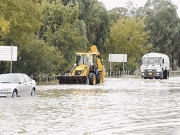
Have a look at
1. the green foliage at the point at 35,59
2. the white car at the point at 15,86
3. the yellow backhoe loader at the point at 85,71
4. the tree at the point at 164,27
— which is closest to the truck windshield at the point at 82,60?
the yellow backhoe loader at the point at 85,71

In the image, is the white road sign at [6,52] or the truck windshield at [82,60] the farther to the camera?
the truck windshield at [82,60]

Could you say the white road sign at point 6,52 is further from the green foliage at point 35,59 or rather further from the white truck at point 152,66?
the white truck at point 152,66

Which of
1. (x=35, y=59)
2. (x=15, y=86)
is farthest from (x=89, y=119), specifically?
(x=35, y=59)

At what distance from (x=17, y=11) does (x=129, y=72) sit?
161 feet

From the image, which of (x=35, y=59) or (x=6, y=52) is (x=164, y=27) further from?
(x=6, y=52)

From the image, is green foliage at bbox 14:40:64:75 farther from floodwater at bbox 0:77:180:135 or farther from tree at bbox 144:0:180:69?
tree at bbox 144:0:180:69

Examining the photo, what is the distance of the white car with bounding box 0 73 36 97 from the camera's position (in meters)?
26.1

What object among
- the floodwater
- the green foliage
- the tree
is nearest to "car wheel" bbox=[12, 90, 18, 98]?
the floodwater

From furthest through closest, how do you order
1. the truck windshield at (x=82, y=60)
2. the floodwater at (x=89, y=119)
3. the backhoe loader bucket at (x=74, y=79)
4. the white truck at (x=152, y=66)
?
the white truck at (x=152, y=66)
the truck windshield at (x=82, y=60)
the backhoe loader bucket at (x=74, y=79)
the floodwater at (x=89, y=119)

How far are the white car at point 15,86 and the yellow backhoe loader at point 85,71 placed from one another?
1702 cm

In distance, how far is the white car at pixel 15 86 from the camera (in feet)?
85.8

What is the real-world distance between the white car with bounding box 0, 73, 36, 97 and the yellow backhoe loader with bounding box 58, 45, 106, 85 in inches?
670

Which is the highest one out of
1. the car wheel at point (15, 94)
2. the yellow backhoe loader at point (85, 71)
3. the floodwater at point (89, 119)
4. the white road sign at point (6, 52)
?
the white road sign at point (6, 52)

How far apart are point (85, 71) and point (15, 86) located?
69.8 ft
